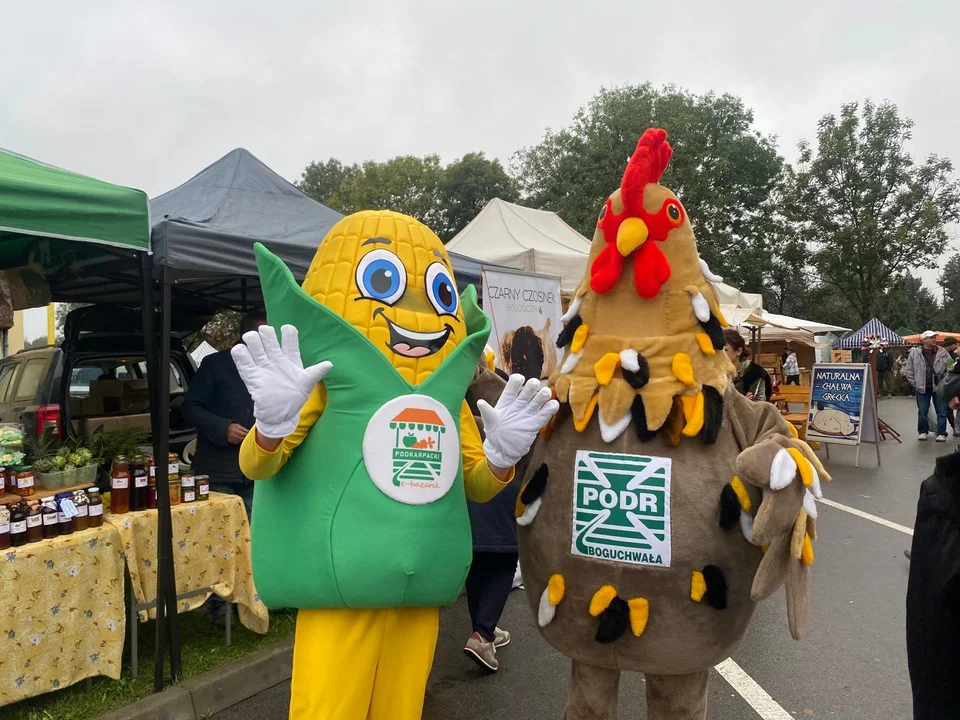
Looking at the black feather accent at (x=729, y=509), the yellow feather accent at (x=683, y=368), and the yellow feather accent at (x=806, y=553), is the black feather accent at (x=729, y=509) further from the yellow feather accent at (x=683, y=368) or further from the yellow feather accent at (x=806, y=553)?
the yellow feather accent at (x=683, y=368)

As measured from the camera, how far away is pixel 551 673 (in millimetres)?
3453

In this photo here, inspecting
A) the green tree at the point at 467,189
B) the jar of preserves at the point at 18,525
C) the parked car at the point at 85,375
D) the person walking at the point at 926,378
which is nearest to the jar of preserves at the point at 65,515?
the jar of preserves at the point at 18,525

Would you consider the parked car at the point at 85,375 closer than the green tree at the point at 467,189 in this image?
Yes

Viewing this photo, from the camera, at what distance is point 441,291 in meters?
2.12

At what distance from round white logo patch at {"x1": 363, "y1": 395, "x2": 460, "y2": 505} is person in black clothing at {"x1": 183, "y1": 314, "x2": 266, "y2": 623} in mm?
2211

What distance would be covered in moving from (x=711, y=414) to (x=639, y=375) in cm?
26

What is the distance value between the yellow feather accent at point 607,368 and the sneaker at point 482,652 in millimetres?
1996

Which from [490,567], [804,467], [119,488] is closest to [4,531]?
[119,488]

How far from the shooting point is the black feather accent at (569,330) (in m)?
2.32

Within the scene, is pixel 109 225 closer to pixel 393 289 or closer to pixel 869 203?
pixel 393 289

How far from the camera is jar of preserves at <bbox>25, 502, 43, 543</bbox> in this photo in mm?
2893

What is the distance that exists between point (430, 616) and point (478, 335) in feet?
2.87

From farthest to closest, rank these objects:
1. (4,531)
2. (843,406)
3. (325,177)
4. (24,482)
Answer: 1. (325,177)
2. (843,406)
3. (24,482)
4. (4,531)

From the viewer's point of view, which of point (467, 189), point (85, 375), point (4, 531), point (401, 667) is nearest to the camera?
point (401, 667)
